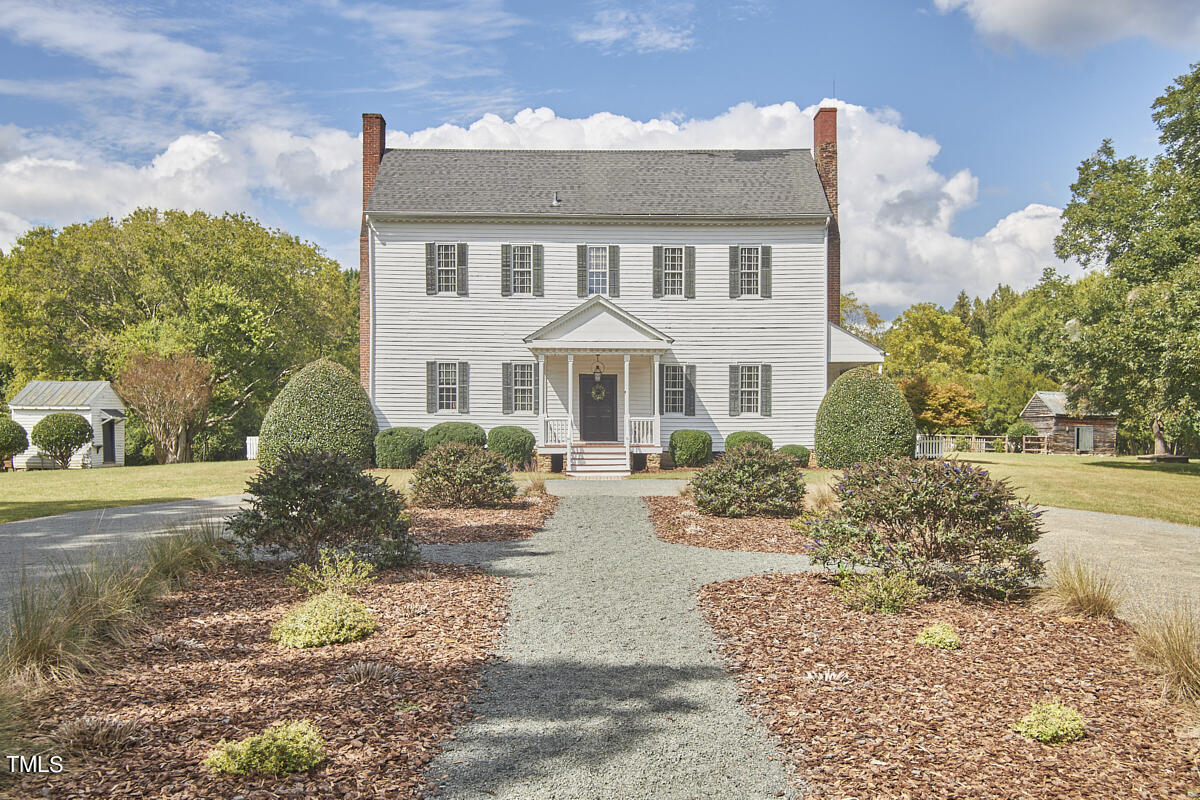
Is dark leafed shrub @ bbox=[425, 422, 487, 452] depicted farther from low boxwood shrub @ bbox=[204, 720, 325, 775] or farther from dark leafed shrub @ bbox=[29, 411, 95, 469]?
low boxwood shrub @ bbox=[204, 720, 325, 775]

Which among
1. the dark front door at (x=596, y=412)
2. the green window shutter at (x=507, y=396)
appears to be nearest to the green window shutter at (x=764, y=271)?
the dark front door at (x=596, y=412)

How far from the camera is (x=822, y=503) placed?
12344 mm

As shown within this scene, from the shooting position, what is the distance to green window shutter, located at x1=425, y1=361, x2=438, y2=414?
24875mm

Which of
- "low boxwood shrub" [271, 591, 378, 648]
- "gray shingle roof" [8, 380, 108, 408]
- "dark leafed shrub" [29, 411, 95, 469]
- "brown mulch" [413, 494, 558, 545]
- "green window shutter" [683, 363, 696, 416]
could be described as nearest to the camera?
"low boxwood shrub" [271, 591, 378, 648]

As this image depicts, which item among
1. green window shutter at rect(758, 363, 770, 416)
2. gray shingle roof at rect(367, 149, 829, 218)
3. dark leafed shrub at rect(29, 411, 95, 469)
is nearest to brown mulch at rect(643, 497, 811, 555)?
green window shutter at rect(758, 363, 770, 416)

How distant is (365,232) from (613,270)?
823cm

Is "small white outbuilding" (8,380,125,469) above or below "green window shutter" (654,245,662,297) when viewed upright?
below

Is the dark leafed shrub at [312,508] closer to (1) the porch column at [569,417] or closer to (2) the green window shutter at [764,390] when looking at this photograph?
(1) the porch column at [569,417]

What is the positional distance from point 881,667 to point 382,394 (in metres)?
21.5

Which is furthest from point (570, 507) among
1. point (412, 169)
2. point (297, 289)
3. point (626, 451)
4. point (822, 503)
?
point (297, 289)

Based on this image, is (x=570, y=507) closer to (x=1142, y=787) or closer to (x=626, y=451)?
(x=626, y=451)

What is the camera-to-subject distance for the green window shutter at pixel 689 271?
2519 centimetres

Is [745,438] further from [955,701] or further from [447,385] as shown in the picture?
[955,701]

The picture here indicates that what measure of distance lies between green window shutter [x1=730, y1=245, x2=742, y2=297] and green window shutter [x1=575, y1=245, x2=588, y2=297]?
4709 millimetres
